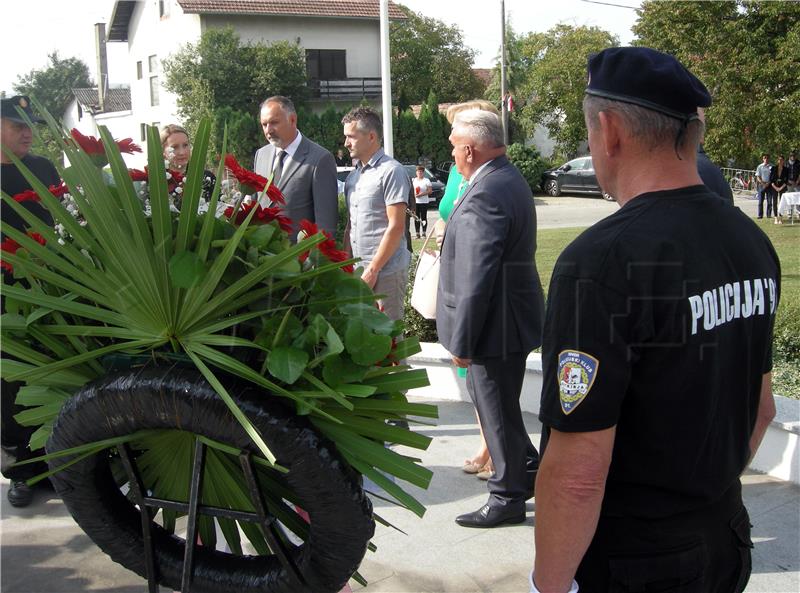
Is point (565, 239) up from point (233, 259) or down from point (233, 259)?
down

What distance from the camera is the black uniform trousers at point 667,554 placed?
1753 millimetres

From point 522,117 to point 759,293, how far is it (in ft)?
147

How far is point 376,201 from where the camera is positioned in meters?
5.29

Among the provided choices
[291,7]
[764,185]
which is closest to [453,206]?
[764,185]

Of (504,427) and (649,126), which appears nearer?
(649,126)

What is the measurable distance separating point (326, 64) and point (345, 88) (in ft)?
5.11

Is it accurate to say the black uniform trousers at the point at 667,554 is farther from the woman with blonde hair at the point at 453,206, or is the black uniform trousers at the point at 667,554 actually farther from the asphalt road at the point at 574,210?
the asphalt road at the point at 574,210

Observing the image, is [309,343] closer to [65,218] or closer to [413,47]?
[65,218]

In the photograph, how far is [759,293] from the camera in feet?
6.08

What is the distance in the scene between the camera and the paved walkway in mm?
3510

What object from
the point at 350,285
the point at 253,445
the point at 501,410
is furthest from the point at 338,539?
the point at 501,410

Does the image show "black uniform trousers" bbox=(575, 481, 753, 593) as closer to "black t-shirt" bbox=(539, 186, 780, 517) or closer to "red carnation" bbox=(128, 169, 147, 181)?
"black t-shirt" bbox=(539, 186, 780, 517)

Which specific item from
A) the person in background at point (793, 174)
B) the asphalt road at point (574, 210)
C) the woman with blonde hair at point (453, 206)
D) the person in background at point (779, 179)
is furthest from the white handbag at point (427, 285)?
the person in background at point (793, 174)

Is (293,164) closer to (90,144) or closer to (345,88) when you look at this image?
(90,144)
